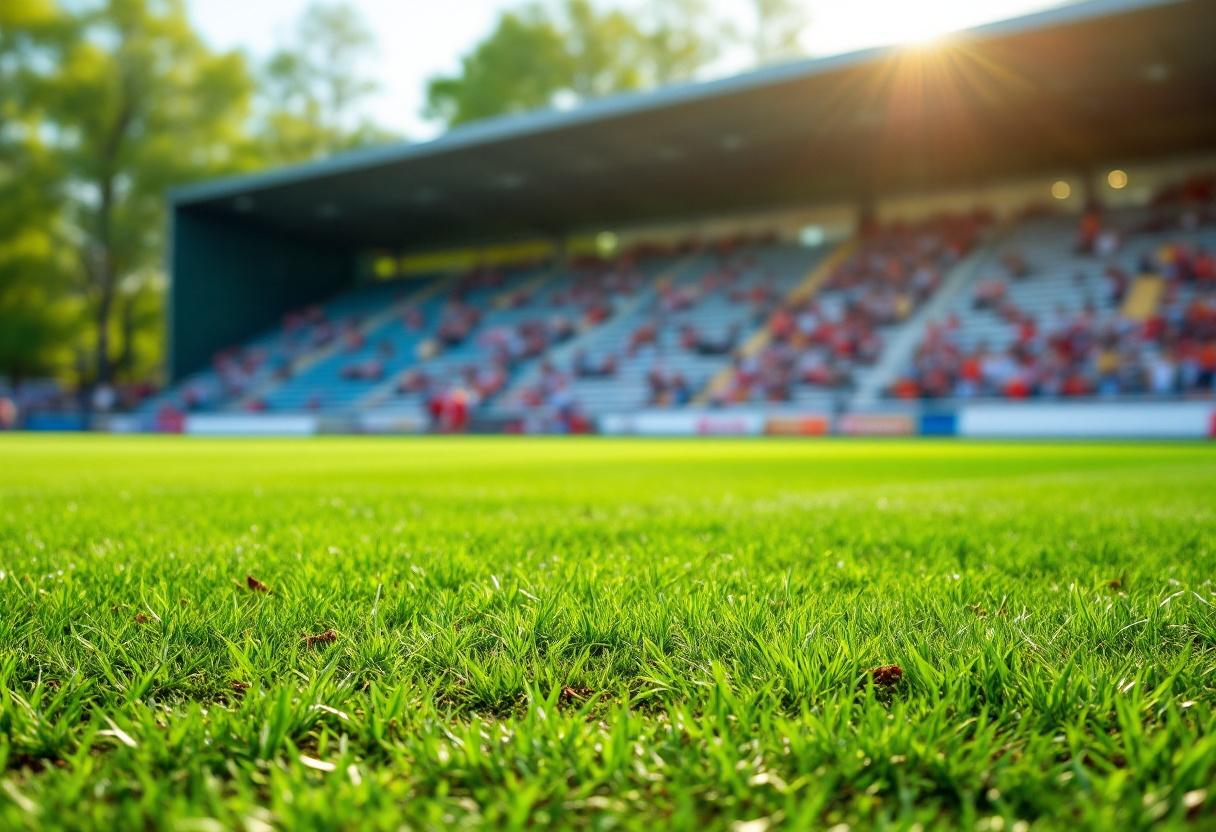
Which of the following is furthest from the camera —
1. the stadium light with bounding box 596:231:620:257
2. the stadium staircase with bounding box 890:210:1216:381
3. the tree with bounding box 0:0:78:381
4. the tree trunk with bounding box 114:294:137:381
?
the tree trunk with bounding box 114:294:137:381

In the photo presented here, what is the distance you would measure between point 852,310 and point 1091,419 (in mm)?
9535

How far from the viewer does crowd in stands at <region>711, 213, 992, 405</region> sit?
2591cm

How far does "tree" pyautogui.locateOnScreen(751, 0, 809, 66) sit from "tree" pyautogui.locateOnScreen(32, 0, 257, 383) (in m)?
24.9

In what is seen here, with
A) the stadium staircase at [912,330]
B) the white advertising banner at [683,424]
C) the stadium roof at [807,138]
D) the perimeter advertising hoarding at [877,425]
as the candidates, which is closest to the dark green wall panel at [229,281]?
the stadium roof at [807,138]

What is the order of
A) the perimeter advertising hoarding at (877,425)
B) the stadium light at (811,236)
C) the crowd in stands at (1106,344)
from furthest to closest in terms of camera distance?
the stadium light at (811,236)
the perimeter advertising hoarding at (877,425)
the crowd in stands at (1106,344)

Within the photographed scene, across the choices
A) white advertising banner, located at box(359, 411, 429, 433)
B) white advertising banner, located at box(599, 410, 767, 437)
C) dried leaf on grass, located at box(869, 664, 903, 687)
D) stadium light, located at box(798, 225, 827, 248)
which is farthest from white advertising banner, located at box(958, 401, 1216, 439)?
dried leaf on grass, located at box(869, 664, 903, 687)

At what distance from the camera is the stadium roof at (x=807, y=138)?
21.4m

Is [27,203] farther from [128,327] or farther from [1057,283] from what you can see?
[1057,283]

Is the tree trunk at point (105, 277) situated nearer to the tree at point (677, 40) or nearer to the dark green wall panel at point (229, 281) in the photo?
the dark green wall panel at point (229, 281)

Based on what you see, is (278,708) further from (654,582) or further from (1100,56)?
(1100,56)

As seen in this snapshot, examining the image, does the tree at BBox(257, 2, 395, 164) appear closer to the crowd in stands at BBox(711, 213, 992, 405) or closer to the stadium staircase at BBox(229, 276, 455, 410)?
the stadium staircase at BBox(229, 276, 455, 410)

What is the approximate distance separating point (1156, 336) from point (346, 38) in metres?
42.4

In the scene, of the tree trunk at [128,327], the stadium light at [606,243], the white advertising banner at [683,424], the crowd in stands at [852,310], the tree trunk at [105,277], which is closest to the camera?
the white advertising banner at [683,424]

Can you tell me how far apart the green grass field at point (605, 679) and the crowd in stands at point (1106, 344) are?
19.7 metres
